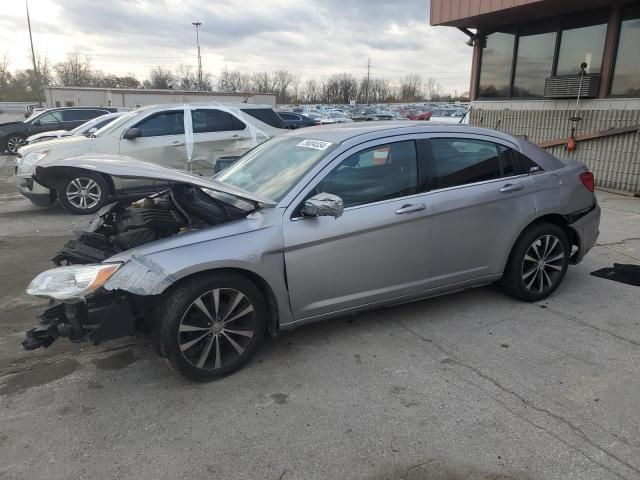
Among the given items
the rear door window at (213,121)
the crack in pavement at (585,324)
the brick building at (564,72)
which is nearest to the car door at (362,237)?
the crack in pavement at (585,324)

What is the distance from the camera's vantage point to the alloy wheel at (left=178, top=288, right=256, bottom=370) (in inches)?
120

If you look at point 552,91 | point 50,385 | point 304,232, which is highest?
point 552,91

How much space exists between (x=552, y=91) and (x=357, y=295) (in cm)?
981

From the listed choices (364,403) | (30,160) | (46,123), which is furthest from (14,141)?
(364,403)

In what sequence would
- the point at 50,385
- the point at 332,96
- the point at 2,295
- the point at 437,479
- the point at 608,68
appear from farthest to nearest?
the point at 332,96 → the point at 608,68 → the point at 2,295 → the point at 50,385 → the point at 437,479

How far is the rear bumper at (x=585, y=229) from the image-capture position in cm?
448

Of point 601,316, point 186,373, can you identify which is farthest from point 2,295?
point 601,316

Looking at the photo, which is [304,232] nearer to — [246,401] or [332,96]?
[246,401]

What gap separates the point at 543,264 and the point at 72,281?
3794 millimetres

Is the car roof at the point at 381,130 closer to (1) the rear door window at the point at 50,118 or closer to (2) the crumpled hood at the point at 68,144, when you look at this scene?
(2) the crumpled hood at the point at 68,144

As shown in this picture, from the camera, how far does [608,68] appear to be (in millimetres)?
10164

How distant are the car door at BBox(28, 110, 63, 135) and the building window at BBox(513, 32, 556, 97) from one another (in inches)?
626

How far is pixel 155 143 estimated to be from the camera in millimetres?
8734

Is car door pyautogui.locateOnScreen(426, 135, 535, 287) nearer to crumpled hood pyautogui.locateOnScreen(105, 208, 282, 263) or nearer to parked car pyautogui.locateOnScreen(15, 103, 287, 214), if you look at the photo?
crumpled hood pyautogui.locateOnScreen(105, 208, 282, 263)
